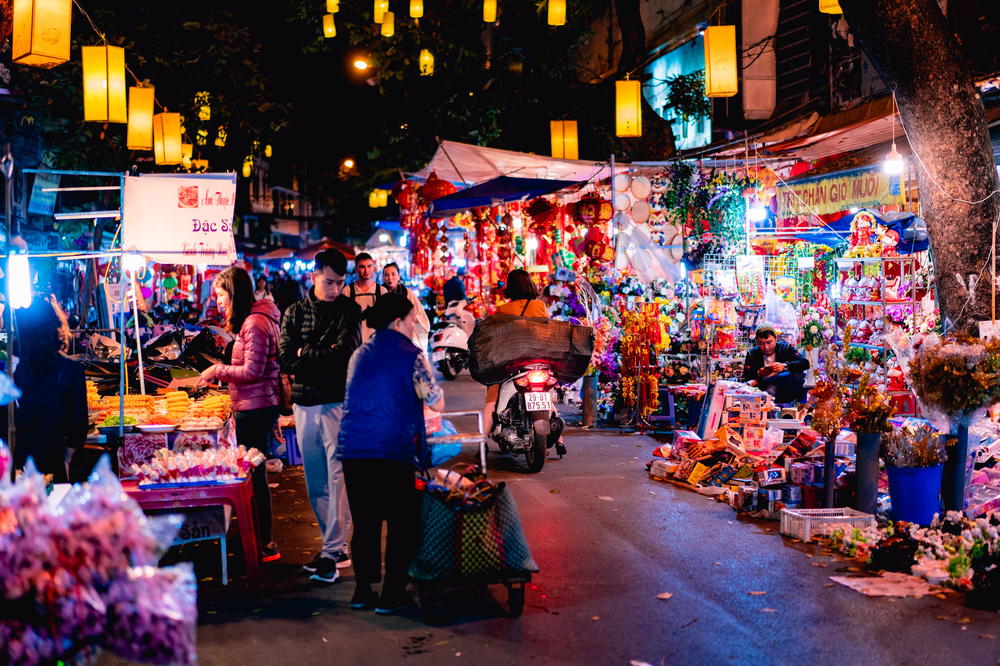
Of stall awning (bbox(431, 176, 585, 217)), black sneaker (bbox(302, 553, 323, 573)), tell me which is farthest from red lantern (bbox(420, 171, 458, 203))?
black sneaker (bbox(302, 553, 323, 573))

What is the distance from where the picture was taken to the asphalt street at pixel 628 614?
201 inches

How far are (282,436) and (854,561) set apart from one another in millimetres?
6858

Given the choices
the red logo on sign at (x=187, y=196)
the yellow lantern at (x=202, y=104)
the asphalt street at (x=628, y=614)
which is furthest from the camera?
the yellow lantern at (x=202, y=104)

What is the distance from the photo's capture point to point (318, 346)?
6.50 meters

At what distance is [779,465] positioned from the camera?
8617mm

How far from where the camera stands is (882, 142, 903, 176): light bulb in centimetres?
989

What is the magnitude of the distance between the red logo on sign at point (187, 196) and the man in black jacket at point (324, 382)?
4.19 ft

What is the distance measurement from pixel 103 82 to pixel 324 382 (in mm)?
7528

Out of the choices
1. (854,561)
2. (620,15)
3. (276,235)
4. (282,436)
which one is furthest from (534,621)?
(276,235)

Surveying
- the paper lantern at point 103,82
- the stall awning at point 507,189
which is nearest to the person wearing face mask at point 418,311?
the stall awning at point 507,189

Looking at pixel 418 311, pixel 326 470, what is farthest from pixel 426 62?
pixel 326 470

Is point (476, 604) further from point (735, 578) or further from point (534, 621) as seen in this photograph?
point (735, 578)

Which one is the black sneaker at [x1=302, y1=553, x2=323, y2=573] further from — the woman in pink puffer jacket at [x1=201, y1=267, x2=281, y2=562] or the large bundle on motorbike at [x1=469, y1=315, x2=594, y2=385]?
the large bundle on motorbike at [x1=469, y1=315, x2=594, y2=385]

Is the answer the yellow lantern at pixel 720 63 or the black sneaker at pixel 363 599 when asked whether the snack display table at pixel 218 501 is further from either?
the yellow lantern at pixel 720 63
